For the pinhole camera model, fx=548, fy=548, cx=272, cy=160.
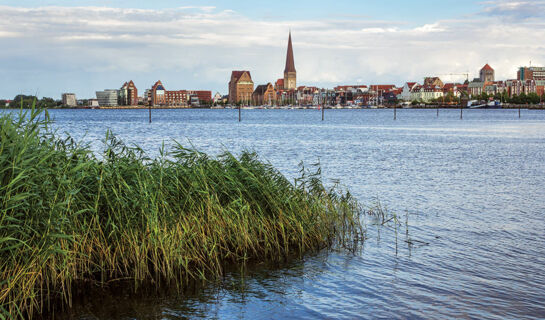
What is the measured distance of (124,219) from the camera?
426 inches

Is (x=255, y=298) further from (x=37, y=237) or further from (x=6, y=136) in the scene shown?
(x=6, y=136)

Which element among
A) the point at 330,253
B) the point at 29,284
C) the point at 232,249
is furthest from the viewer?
the point at 330,253

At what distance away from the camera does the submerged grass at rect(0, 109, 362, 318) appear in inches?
354

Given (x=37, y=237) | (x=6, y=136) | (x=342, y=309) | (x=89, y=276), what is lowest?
(x=342, y=309)

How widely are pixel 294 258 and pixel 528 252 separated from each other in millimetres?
6454

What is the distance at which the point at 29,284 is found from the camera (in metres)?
8.92

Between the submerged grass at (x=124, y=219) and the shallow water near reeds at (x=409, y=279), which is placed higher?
the submerged grass at (x=124, y=219)

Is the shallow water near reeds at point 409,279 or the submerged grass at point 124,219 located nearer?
the submerged grass at point 124,219

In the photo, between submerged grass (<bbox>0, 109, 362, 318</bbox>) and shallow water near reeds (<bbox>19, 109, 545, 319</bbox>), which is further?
shallow water near reeds (<bbox>19, 109, 545, 319</bbox>)

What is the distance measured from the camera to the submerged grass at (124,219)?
9000mm

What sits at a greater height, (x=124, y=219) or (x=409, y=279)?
(x=124, y=219)

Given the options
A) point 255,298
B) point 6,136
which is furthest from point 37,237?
point 255,298

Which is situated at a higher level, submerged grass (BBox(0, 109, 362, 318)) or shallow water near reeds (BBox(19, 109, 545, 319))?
submerged grass (BBox(0, 109, 362, 318))

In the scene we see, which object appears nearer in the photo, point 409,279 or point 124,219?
point 124,219
